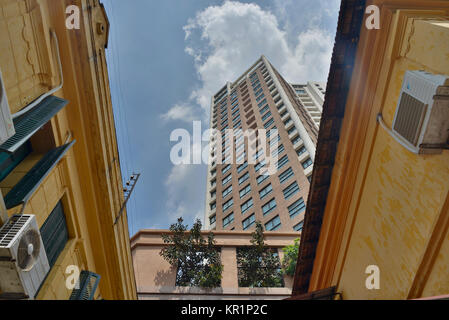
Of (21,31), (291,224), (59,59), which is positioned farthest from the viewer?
(291,224)

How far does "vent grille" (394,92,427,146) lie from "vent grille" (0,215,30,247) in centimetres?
634

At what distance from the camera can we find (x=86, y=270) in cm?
728

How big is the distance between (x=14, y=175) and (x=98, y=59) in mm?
3250

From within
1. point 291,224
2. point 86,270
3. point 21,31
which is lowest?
point 291,224

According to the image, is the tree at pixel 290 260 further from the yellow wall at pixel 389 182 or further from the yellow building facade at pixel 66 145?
the yellow building facade at pixel 66 145

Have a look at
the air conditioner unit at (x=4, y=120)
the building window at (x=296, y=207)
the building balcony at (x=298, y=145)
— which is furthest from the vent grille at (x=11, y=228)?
the building balcony at (x=298, y=145)

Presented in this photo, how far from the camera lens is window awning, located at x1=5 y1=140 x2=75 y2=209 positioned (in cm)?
466

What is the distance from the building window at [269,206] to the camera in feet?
87.7

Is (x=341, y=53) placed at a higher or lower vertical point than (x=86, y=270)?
higher

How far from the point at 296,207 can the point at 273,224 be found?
8.59 feet

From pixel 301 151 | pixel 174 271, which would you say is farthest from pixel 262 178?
pixel 174 271
